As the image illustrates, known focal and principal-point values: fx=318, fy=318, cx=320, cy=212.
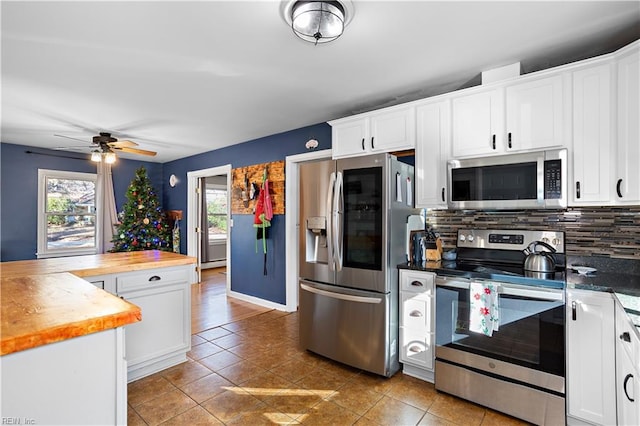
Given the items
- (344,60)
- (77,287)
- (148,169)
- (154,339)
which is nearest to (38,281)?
(77,287)

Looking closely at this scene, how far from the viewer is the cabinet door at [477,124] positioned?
231 cm

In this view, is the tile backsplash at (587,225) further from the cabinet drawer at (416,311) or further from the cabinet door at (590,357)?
the cabinet drawer at (416,311)

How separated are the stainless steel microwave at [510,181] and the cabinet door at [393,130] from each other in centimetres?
45

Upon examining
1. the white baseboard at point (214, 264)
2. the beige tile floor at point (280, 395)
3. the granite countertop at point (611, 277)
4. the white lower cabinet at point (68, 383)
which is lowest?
the beige tile floor at point (280, 395)

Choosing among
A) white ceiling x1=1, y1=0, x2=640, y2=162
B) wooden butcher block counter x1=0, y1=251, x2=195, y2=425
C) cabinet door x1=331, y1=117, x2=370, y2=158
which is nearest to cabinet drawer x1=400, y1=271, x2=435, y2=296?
cabinet door x1=331, y1=117, x2=370, y2=158

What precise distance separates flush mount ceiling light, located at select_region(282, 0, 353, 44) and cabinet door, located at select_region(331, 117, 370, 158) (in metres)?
1.19

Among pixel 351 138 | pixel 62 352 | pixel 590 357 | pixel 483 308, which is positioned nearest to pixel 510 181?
pixel 483 308

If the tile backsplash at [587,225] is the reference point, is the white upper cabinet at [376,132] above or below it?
above

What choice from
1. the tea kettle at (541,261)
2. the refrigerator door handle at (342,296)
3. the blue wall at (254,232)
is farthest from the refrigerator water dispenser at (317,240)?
the tea kettle at (541,261)

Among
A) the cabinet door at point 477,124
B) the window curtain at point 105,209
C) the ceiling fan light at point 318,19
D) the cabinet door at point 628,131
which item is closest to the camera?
the ceiling fan light at point 318,19

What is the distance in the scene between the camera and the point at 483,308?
2.09m

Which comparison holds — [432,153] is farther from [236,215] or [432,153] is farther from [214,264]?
[214,264]

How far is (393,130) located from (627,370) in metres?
2.12

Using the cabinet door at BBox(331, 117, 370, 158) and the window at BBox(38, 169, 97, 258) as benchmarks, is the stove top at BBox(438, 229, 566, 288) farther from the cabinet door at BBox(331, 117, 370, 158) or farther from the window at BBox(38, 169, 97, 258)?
the window at BBox(38, 169, 97, 258)
